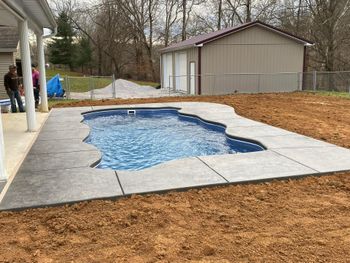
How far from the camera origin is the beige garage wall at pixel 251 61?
18766 millimetres

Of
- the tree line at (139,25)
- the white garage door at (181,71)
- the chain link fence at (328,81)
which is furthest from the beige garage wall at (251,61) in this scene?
the tree line at (139,25)

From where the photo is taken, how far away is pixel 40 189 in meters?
4.52

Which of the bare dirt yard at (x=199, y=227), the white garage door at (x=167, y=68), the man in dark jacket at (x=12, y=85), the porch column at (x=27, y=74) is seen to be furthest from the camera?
the white garage door at (x=167, y=68)

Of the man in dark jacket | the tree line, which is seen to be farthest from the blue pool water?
the tree line

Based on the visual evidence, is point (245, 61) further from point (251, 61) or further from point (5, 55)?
point (5, 55)

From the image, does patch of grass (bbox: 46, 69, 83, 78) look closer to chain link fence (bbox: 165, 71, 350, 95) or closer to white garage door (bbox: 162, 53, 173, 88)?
white garage door (bbox: 162, 53, 173, 88)

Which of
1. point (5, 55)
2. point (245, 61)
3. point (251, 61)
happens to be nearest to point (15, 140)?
point (5, 55)

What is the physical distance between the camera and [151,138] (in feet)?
30.3

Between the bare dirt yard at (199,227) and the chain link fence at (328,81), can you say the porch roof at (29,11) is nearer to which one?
the bare dirt yard at (199,227)

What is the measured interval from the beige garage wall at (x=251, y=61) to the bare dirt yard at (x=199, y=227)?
14.3 m

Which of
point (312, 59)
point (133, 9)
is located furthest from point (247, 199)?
point (133, 9)

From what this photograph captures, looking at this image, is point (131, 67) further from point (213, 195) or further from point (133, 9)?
point (213, 195)

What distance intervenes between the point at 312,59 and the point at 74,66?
25.3 metres

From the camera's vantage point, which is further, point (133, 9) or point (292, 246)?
point (133, 9)
